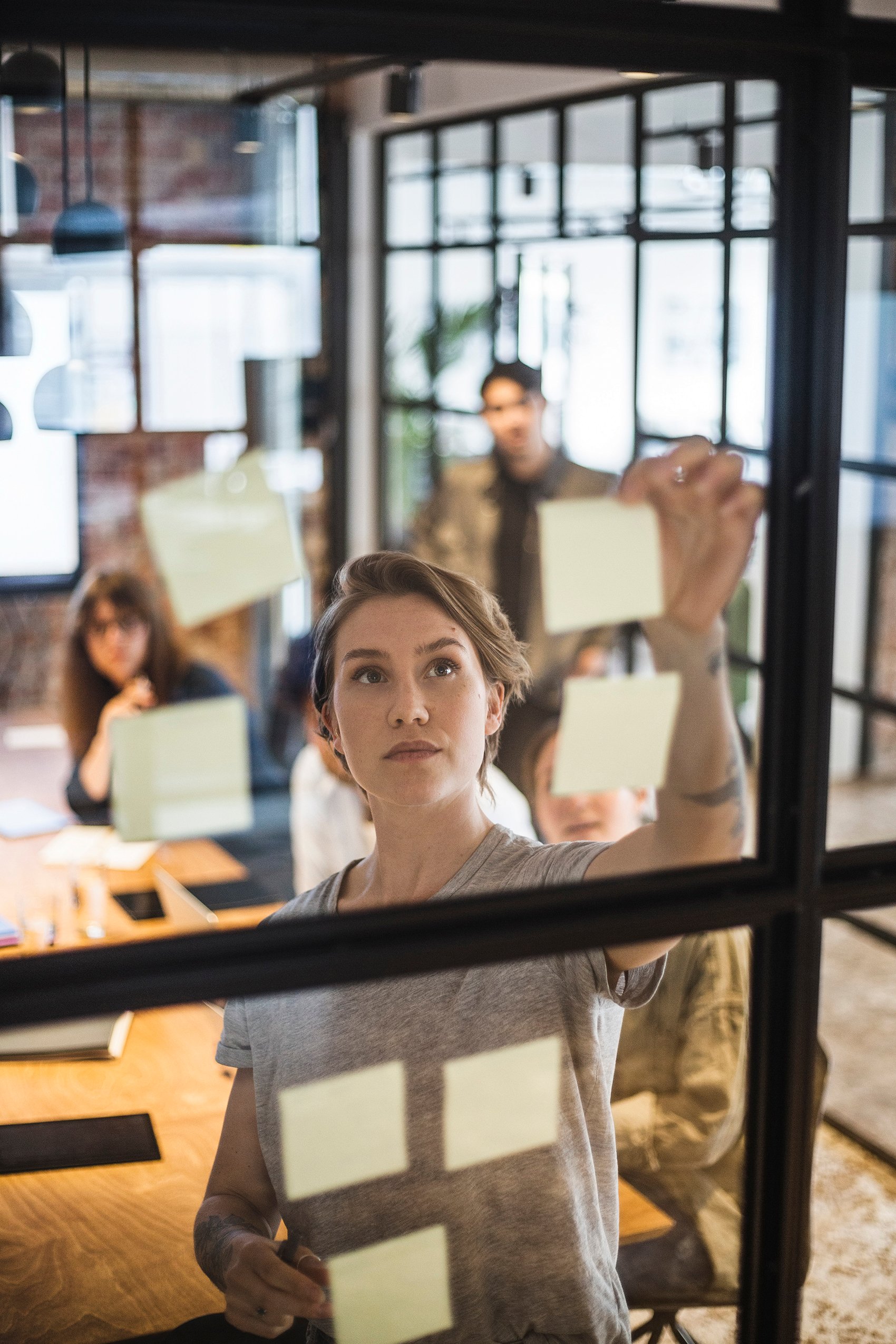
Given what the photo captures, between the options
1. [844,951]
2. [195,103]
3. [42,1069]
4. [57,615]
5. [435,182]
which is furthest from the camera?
[57,615]

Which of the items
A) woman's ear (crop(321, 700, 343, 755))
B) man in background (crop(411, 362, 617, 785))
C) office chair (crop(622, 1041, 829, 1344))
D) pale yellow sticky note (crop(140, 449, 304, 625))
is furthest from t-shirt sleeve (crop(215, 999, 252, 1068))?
pale yellow sticky note (crop(140, 449, 304, 625))

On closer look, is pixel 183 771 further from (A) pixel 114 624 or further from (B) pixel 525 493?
(B) pixel 525 493

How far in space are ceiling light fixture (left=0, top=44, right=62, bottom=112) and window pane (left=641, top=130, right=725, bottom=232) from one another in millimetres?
1535

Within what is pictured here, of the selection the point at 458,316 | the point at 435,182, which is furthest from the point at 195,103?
the point at 458,316

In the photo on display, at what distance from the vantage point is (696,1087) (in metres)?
1.00

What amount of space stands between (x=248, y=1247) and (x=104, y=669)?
262 centimetres

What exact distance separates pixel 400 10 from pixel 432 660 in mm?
423

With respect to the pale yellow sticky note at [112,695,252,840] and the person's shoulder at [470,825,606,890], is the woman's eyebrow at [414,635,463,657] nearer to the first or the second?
the person's shoulder at [470,825,606,890]

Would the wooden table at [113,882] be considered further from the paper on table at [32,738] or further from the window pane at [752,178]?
the paper on table at [32,738]

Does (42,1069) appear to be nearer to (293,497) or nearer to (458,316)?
(458,316)

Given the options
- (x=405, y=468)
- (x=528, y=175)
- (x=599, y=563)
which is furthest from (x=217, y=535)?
(x=599, y=563)

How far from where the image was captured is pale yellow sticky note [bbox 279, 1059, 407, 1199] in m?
0.88

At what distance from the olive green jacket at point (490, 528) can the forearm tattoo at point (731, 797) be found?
221 cm

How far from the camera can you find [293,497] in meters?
5.57
